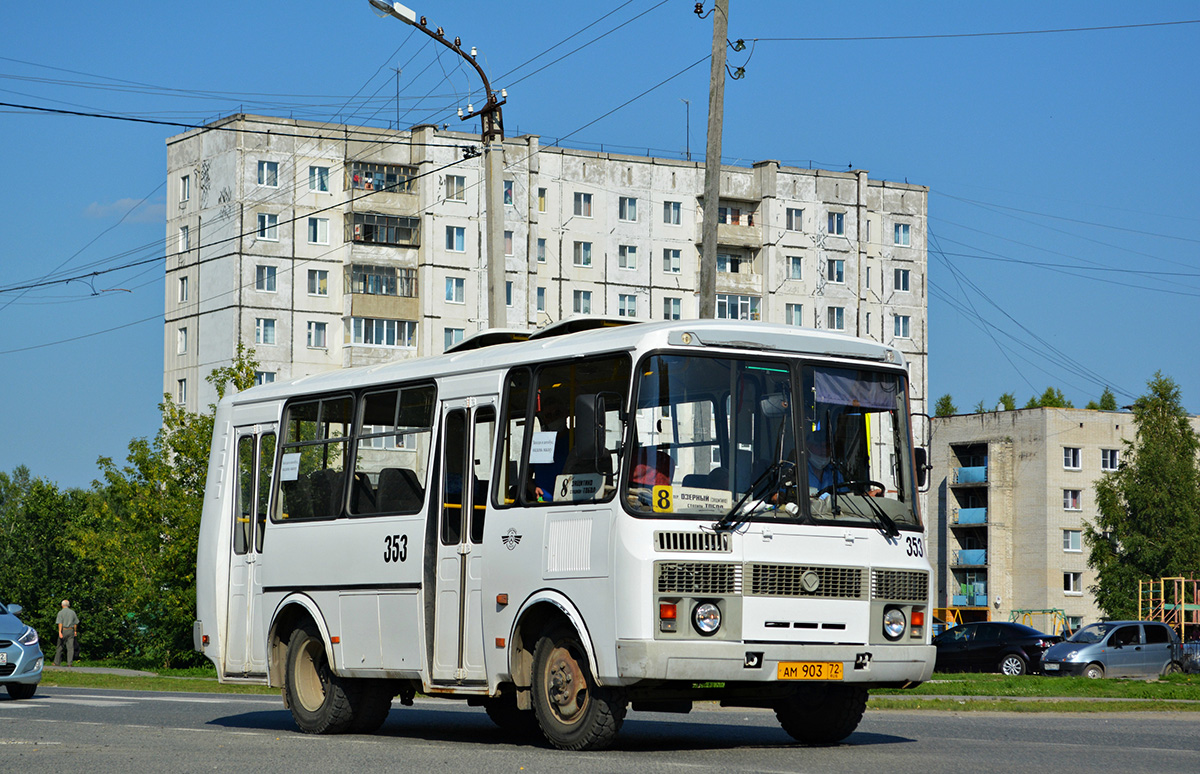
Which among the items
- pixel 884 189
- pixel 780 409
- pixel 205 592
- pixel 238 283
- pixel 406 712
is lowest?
pixel 406 712

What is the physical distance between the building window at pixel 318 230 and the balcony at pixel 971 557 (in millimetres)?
40585

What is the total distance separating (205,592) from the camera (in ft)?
53.6

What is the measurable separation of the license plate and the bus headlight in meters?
0.60

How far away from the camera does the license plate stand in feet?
38.0

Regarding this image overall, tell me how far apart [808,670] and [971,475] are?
276 ft

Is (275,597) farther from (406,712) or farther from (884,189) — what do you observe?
(884,189)

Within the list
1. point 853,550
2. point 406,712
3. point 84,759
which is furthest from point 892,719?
point 84,759

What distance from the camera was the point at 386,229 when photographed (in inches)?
3228

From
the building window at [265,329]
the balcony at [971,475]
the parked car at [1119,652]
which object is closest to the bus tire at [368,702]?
the parked car at [1119,652]

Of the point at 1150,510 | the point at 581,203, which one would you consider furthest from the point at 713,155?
the point at 581,203

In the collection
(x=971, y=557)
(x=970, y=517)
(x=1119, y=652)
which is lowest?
(x=1119, y=652)

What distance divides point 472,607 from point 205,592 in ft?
14.9

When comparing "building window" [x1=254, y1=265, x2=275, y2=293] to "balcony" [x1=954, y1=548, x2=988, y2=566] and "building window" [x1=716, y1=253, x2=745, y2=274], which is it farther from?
"balcony" [x1=954, y1=548, x2=988, y2=566]

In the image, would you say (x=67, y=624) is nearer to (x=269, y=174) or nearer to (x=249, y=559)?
(x=249, y=559)
